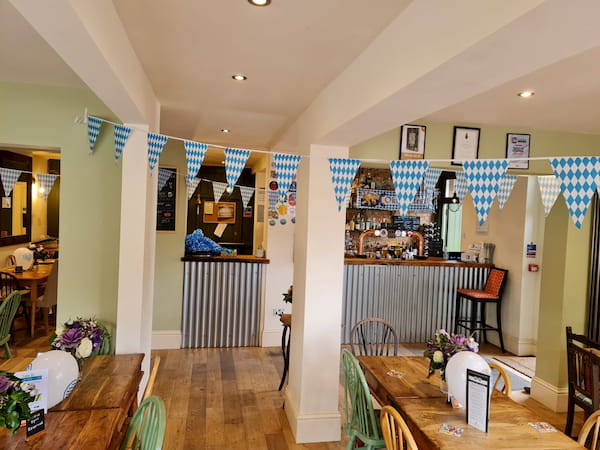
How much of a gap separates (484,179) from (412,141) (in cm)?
134

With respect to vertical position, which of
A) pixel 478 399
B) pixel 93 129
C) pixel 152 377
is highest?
pixel 93 129

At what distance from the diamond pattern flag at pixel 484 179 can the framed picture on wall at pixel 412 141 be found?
125cm

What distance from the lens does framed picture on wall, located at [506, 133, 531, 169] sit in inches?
157

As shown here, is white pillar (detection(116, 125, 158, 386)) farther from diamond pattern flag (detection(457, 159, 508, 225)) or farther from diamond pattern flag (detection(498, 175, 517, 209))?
diamond pattern flag (detection(498, 175, 517, 209))

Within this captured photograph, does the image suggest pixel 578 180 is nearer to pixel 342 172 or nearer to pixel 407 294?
pixel 342 172

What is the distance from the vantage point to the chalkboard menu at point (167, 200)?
18.8ft

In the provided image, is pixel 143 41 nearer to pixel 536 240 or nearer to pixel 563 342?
pixel 563 342

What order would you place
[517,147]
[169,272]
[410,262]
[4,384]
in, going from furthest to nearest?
[410,262] → [169,272] → [517,147] → [4,384]

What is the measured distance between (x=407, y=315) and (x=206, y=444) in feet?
12.1

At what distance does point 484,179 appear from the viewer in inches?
103

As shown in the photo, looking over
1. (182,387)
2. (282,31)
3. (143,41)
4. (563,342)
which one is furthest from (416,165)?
(182,387)

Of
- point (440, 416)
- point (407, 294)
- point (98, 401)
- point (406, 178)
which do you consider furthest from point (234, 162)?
point (407, 294)

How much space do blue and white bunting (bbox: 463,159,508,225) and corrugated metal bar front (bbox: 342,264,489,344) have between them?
3.59 meters

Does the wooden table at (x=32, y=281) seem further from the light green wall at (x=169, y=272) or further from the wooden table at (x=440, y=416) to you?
the wooden table at (x=440, y=416)
